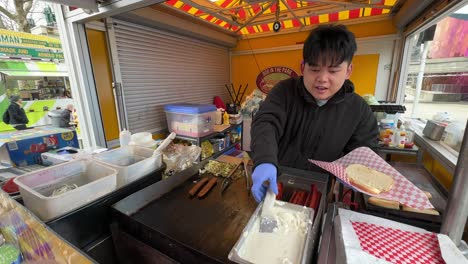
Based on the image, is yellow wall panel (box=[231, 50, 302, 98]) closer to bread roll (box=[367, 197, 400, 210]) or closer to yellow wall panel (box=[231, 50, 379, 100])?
yellow wall panel (box=[231, 50, 379, 100])

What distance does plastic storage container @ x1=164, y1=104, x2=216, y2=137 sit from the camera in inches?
94.7

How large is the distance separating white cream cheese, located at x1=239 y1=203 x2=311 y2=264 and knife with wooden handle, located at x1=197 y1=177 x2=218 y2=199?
0.98ft

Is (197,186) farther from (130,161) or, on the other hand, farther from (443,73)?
(443,73)

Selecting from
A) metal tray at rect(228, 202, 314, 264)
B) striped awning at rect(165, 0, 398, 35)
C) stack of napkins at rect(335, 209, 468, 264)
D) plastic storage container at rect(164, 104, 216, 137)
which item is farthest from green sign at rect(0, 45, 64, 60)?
stack of napkins at rect(335, 209, 468, 264)

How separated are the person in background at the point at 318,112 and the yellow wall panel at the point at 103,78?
5.99 feet

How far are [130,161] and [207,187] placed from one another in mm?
557

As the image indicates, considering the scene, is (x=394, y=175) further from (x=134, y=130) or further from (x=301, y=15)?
(x=301, y=15)

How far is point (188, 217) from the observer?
0.74 metres

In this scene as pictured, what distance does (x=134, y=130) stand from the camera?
95.7 inches

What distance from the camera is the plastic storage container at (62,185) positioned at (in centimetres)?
66

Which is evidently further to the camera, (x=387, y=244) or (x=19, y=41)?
(x=19, y=41)

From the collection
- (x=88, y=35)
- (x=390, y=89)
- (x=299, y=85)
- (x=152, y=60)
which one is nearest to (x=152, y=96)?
(x=152, y=60)

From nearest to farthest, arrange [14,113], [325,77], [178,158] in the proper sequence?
[325,77]
[178,158]
[14,113]

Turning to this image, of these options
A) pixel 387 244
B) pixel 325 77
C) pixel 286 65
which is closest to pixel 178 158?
pixel 325 77
